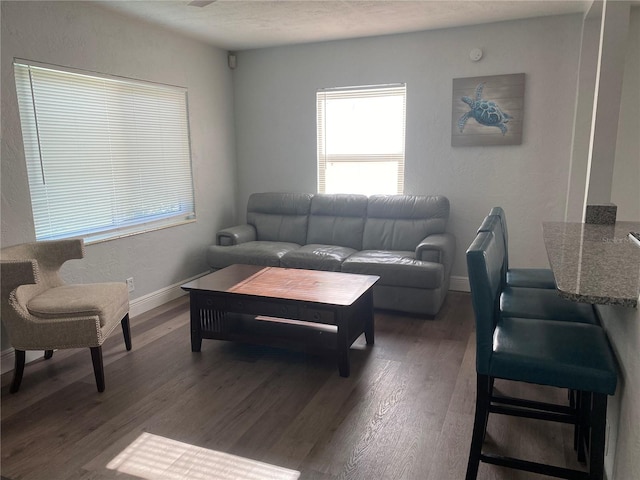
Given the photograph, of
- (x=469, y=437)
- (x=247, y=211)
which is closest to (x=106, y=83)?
(x=247, y=211)

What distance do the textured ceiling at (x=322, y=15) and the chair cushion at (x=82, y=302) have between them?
6.86 feet

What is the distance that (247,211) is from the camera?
5137 millimetres

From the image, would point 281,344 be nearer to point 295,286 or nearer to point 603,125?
point 295,286

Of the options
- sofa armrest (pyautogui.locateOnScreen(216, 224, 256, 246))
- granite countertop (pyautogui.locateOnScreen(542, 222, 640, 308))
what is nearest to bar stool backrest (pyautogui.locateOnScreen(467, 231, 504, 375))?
granite countertop (pyautogui.locateOnScreen(542, 222, 640, 308))

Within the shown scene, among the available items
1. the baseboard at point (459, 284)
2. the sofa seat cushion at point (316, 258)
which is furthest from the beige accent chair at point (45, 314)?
the baseboard at point (459, 284)

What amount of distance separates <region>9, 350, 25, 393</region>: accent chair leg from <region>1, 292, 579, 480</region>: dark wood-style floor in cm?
5

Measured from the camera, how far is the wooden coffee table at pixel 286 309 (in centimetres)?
288

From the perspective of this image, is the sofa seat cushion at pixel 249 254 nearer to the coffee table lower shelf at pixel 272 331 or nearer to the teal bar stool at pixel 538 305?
the coffee table lower shelf at pixel 272 331

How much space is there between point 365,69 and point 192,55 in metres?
1.71

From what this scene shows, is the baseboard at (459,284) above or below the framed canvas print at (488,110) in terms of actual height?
below

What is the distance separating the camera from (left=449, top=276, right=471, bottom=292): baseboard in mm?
4594

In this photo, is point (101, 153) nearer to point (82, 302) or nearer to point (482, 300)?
point (82, 302)

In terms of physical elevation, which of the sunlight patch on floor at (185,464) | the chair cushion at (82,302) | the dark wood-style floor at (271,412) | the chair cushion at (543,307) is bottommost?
the sunlight patch on floor at (185,464)

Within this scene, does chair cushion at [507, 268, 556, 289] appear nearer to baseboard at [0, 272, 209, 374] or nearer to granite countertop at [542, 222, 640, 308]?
granite countertop at [542, 222, 640, 308]
